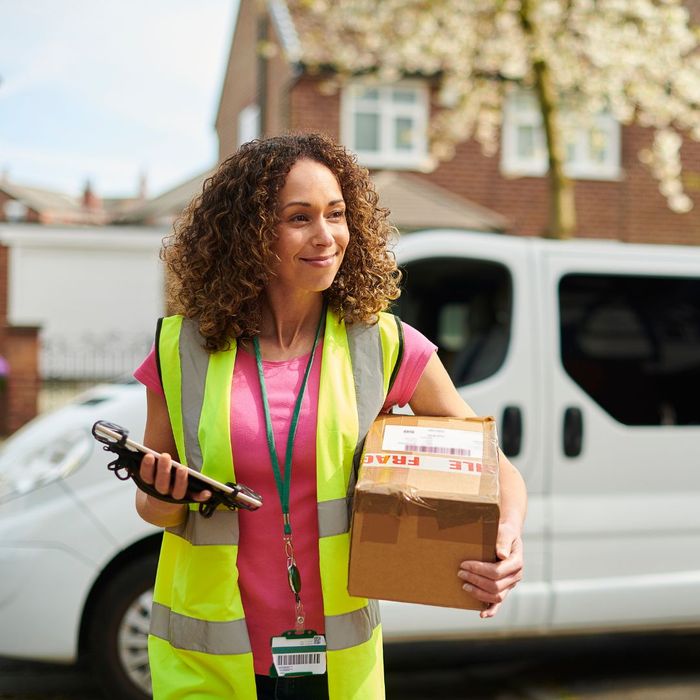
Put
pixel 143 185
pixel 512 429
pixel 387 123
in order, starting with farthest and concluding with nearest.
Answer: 1. pixel 143 185
2. pixel 387 123
3. pixel 512 429

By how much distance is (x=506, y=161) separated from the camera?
15742 mm

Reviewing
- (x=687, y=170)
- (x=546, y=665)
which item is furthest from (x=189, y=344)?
(x=687, y=170)

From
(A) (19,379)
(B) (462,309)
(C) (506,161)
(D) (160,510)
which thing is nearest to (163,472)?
(D) (160,510)

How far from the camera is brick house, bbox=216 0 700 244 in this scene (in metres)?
15.5

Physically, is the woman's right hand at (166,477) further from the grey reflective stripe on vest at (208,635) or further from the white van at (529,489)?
the white van at (529,489)

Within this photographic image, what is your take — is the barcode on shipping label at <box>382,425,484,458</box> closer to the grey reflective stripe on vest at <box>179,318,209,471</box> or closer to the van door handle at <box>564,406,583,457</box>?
the grey reflective stripe on vest at <box>179,318,209,471</box>

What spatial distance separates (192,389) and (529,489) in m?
2.62

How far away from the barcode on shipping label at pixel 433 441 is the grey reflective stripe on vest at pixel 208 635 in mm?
454

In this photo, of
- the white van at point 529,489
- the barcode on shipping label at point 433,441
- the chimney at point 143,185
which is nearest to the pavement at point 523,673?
the white van at point 529,489

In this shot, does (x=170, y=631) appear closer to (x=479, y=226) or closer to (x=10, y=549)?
(x=10, y=549)

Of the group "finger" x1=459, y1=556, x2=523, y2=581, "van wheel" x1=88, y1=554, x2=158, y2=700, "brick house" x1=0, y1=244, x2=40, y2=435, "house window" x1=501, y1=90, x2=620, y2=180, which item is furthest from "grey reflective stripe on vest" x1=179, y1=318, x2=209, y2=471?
"house window" x1=501, y1=90, x2=620, y2=180

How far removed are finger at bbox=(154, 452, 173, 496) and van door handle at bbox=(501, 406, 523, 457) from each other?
264 cm

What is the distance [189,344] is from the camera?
1.96 meters

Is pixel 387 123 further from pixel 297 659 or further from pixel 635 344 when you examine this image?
pixel 297 659
